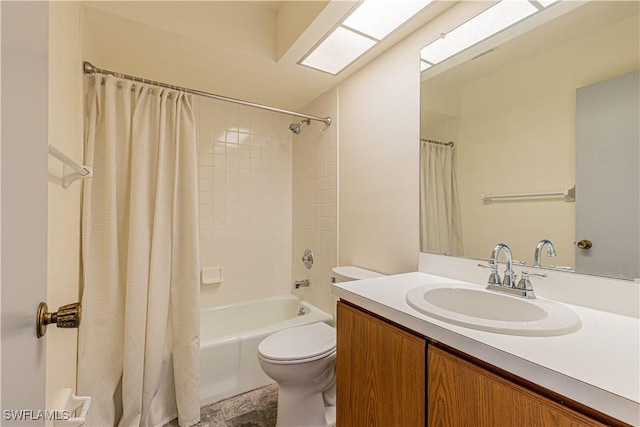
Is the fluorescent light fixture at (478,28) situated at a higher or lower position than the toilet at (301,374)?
higher

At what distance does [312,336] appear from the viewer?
63.6 inches

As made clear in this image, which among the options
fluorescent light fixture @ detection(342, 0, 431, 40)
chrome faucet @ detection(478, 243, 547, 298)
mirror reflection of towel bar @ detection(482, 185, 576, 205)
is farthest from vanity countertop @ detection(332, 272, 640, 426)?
fluorescent light fixture @ detection(342, 0, 431, 40)

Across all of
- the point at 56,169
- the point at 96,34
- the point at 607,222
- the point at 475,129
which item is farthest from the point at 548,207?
the point at 96,34

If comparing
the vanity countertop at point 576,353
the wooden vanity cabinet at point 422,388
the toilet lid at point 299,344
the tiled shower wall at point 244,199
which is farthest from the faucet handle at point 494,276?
the tiled shower wall at point 244,199

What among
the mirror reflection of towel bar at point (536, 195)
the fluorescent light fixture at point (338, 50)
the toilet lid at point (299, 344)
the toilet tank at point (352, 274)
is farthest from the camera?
the toilet tank at point (352, 274)

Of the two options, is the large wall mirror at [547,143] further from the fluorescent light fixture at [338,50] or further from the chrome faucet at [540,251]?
the fluorescent light fixture at [338,50]

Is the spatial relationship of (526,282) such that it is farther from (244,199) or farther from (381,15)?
(244,199)

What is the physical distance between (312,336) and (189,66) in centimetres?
191

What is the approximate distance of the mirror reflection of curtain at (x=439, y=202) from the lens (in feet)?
4.30

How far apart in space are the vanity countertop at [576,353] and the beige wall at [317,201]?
132 cm

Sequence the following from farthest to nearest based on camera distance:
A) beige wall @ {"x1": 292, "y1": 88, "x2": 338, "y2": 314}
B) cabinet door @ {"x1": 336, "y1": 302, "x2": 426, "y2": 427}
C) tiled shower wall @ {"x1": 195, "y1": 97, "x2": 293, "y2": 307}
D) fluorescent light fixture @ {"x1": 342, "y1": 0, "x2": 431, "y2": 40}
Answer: tiled shower wall @ {"x1": 195, "y1": 97, "x2": 293, "y2": 307} → beige wall @ {"x1": 292, "y1": 88, "x2": 338, "y2": 314} → fluorescent light fixture @ {"x1": 342, "y1": 0, "x2": 431, "y2": 40} → cabinet door @ {"x1": 336, "y1": 302, "x2": 426, "y2": 427}

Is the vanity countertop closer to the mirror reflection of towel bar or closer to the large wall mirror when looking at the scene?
the large wall mirror

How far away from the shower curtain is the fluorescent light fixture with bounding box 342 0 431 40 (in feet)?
3.65

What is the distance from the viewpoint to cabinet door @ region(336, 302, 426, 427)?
798 millimetres
